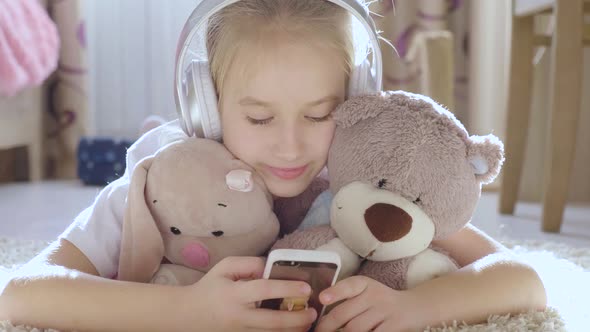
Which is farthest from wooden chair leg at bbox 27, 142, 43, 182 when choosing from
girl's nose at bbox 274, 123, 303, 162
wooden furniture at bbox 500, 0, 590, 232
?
girl's nose at bbox 274, 123, 303, 162

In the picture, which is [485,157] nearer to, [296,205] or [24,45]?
[296,205]

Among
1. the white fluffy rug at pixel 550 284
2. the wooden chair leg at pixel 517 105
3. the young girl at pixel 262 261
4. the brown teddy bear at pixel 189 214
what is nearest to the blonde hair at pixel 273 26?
the young girl at pixel 262 261

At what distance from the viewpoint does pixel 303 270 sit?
595mm

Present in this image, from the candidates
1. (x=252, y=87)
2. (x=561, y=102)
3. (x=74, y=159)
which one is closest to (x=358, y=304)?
(x=252, y=87)

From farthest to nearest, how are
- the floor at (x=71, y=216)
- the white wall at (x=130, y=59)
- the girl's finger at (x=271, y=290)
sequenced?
the white wall at (x=130, y=59)
the floor at (x=71, y=216)
the girl's finger at (x=271, y=290)

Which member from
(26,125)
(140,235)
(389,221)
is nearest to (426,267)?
(389,221)

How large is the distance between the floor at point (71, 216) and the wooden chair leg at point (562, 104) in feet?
0.26

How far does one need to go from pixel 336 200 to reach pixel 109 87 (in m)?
2.15

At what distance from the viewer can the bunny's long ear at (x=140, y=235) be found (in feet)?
2.24

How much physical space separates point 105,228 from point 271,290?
0.93ft

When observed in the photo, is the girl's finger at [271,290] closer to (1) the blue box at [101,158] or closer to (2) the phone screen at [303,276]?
(2) the phone screen at [303,276]

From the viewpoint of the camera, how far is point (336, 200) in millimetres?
678

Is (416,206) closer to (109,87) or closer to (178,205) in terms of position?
(178,205)

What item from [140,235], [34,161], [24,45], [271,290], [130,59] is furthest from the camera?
[130,59]
